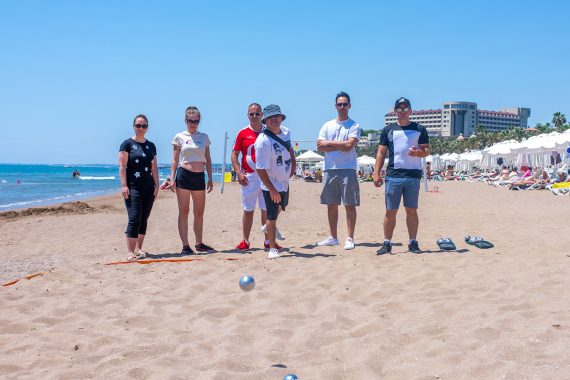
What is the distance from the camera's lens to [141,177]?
6297 millimetres

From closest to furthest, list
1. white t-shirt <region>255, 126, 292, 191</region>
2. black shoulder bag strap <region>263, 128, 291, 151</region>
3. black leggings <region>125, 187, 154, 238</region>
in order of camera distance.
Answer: white t-shirt <region>255, 126, 292, 191</region> → black shoulder bag strap <region>263, 128, 291, 151</region> → black leggings <region>125, 187, 154, 238</region>

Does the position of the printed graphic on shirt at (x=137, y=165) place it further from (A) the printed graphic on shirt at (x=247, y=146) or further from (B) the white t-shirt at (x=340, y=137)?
(B) the white t-shirt at (x=340, y=137)

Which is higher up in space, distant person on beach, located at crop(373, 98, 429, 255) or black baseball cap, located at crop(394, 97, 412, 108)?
black baseball cap, located at crop(394, 97, 412, 108)

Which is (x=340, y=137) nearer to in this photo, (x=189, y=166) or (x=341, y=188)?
(x=341, y=188)

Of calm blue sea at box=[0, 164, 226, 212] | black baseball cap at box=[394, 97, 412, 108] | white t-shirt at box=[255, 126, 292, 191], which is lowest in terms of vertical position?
calm blue sea at box=[0, 164, 226, 212]

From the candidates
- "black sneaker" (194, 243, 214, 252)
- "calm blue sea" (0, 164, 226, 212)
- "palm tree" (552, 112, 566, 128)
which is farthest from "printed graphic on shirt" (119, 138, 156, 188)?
"palm tree" (552, 112, 566, 128)

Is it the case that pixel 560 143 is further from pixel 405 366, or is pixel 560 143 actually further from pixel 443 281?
pixel 405 366

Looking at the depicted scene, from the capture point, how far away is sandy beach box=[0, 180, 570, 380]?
3.07 metres

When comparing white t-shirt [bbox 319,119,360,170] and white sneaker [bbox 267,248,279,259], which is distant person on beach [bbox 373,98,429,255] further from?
white sneaker [bbox 267,248,279,259]

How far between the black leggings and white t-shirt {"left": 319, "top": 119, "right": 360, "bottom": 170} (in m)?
2.08

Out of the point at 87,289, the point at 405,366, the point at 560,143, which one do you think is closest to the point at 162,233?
the point at 87,289

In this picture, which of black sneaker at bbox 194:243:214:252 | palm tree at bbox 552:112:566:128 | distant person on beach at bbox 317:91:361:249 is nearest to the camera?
distant person on beach at bbox 317:91:361:249

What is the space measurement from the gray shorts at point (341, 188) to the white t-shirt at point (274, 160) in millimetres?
605

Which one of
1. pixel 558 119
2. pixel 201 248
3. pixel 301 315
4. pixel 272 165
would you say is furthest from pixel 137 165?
pixel 558 119
